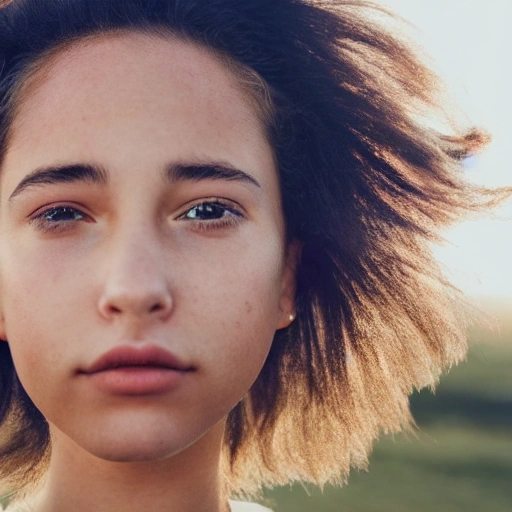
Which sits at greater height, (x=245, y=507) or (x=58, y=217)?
(x=58, y=217)

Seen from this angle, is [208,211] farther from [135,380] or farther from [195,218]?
[135,380]

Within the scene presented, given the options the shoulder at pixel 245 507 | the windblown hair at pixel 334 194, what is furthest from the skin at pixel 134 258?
the shoulder at pixel 245 507

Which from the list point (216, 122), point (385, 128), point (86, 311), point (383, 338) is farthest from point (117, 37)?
point (383, 338)

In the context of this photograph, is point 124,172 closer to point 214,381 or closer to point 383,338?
point 214,381

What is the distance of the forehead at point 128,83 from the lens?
1.68 m

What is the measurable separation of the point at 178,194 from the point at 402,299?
2.90 feet

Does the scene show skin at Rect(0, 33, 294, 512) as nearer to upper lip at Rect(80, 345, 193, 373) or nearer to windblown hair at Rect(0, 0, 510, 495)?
upper lip at Rect(80, 345, 193, 373)

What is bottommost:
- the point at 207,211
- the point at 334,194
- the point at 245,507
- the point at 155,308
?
the point at 245,507

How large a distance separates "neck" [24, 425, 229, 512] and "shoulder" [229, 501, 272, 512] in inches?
20.7

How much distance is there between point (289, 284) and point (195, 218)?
41 centimetres

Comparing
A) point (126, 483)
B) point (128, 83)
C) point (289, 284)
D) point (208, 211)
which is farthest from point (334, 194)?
point (126, 483)

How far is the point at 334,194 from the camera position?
2.18m

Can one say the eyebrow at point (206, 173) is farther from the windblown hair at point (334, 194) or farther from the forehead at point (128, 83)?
the windblown hair at point (334, 194)

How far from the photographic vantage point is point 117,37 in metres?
1.79
